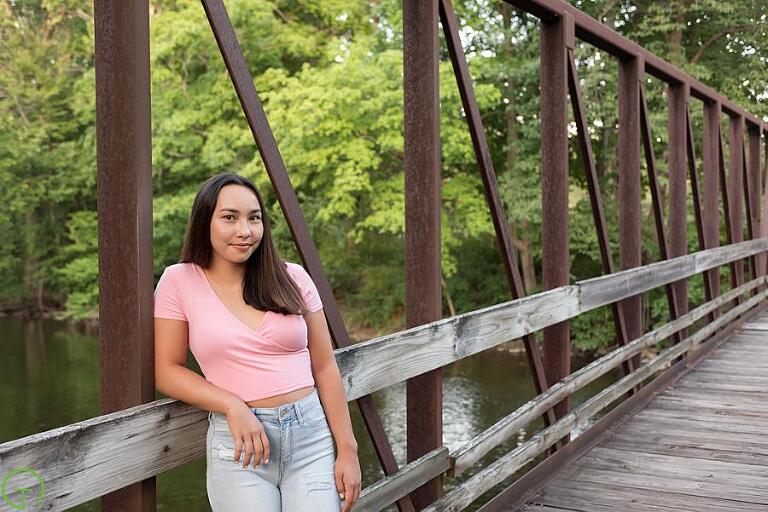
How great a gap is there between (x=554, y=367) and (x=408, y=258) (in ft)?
5.16

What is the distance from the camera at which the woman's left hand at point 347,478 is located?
7.10ft

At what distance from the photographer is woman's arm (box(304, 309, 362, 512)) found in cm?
217

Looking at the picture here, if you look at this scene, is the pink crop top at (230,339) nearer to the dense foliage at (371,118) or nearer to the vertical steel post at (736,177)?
the vertical steel post at (736,177)

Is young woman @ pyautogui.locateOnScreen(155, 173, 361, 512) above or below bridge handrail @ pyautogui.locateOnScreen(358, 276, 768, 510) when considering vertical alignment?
above

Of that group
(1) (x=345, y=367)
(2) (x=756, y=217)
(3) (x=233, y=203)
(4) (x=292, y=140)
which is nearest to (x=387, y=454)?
(1) (x=345, y=367)

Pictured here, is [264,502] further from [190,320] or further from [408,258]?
[408,258]

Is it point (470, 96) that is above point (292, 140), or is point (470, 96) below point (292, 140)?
below

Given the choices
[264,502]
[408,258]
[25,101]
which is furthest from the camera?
[25,101]

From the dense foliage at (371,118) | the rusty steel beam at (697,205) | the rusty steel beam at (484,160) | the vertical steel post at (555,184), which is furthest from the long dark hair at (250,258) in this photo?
the dense foliage at (371,118)

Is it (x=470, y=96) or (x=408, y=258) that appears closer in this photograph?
(x=408, y=258)

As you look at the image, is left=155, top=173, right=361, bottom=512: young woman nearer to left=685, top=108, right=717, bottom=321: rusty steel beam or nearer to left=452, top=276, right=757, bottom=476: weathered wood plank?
left=452, top=276, right=757, bottom=476: weathered wood plank

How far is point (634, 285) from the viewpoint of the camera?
213 inches

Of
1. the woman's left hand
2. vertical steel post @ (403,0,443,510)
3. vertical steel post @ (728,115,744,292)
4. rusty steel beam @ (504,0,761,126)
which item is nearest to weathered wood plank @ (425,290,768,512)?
vertical steel post @ (403,0,443,510)

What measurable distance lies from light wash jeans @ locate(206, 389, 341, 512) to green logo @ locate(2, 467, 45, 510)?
0.39 meters
